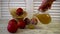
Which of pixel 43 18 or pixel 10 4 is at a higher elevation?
pixel 10 4

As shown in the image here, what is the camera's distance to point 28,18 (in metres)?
1.49

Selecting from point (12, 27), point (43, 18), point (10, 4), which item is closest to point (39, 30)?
point (43, 18)

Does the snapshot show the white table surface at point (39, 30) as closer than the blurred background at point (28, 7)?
Yes

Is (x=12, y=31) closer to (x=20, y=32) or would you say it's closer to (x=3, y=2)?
(x=20, y=32)

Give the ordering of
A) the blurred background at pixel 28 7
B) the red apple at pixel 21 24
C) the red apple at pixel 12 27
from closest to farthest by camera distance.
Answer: the red apple at pixel 12 27, the red apple at pixel 21 24, the blurred background at pixel 28 7

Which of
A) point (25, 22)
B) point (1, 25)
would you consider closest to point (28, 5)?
point (25, 22)

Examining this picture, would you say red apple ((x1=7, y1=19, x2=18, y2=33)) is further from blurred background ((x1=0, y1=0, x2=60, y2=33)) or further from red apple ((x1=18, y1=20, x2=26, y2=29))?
blurred background ((x1=0, y1=0, x2=60, y2=33))

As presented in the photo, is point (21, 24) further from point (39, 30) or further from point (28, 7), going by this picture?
point (28, 7)

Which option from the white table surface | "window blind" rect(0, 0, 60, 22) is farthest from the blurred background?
the white table surface

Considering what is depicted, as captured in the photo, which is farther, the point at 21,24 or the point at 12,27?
the point at 21,24

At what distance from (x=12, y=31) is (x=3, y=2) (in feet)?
1.37

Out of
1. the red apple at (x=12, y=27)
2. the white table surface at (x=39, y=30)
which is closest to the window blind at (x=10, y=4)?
the white table surface at (x=39, y=30)

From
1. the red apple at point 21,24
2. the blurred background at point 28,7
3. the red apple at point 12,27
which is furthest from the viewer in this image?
the blurred background at point 28,7

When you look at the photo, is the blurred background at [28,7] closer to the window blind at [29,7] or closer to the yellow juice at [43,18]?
the window blind at [29,7]
